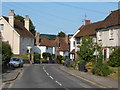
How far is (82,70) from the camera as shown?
3303 centimetres

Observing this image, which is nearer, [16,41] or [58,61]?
[16,41]

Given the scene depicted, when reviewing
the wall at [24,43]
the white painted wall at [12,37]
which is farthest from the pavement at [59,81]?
the wall at [24,43]

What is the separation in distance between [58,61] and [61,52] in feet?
58.1

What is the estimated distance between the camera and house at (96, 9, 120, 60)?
35.8 m

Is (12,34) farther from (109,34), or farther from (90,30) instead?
(109,34)

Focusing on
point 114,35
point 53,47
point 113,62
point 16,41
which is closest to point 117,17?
point 114,35

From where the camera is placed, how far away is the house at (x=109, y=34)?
35.8 meters

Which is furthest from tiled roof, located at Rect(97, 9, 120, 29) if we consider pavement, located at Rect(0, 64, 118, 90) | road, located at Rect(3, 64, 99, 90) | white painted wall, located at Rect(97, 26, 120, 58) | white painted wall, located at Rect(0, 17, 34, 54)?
white painted wall, located at Rect(0, 17, 34, 54)

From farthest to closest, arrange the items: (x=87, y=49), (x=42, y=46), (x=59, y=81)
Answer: (x=42, y=46) < (x=87, y=49) < (x=59, y=81)

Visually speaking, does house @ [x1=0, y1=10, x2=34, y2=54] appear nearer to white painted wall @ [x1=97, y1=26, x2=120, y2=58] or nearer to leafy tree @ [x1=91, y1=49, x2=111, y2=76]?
white painted wall @ [x1=97, y1=26, x2=120, y2=58]

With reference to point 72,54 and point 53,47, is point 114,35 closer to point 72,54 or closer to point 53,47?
point 72,54

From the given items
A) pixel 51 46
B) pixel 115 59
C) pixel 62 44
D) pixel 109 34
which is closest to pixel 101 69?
pixel 115 59

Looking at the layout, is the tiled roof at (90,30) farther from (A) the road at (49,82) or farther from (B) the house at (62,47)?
(B) the house at (62,47)

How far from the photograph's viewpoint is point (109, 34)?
3750 centimetres
